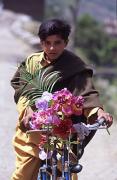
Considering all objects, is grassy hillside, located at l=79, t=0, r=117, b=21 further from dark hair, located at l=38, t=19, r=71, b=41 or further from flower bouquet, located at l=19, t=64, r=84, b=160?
flower bouquet, located at l=19, t=64, r=84, b=160

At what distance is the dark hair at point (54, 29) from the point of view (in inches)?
165

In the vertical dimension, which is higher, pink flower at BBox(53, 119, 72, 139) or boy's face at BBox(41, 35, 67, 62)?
boy's face at BBox(41, 35, 67, 62)

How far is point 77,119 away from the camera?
423cm

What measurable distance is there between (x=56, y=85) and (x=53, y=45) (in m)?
0.25

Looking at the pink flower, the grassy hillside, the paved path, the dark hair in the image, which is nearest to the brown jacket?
the dark hair

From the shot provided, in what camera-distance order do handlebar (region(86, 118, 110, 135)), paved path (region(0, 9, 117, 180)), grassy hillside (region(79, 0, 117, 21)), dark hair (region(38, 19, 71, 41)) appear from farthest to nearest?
grassy hillside (region(79, 0, 117, 21)) < paved path (region(0, 9, 117, 180)) < dark hair (region(38, 19, 71, 41)) < handlebar (region(86, 118, 110, 135))

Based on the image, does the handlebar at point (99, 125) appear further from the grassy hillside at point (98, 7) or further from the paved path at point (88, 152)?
the grassy hillside at point (98, 7)

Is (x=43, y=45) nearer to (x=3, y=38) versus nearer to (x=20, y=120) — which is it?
(x=20, y=120)

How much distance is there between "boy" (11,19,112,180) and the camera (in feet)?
13.8

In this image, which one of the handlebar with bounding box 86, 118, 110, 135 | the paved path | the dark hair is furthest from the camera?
the paved path

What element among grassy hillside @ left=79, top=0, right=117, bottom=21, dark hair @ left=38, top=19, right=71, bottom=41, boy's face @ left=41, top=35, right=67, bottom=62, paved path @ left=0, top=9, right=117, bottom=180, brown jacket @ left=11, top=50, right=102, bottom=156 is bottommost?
paved path @ left=0, top=9, right=117, bottom=180

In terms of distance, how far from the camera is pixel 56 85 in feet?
14.0


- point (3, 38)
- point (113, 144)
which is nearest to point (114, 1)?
point (3, 38)

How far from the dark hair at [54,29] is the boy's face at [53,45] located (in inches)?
0.9
